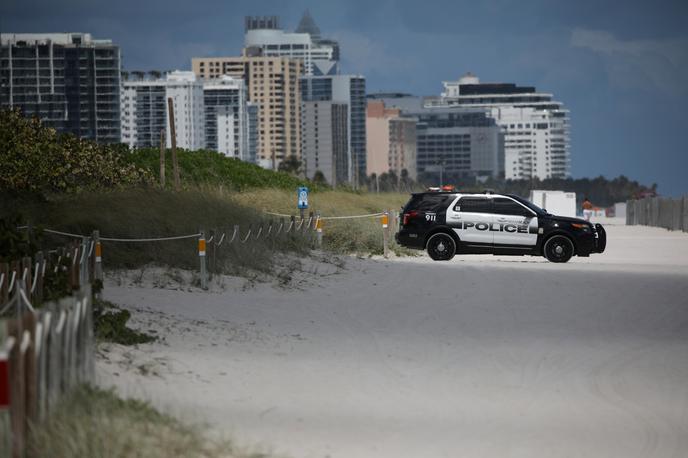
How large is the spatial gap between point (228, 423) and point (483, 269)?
18767 mm

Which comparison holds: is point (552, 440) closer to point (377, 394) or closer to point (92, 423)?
point (377, 394)

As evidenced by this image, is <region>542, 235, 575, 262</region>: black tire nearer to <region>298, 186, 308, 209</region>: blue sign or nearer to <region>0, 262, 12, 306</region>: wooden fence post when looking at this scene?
<region>298, 186, 308, 209</region>: blue sign

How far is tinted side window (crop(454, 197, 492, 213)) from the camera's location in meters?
31.5

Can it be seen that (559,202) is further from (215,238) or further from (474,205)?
(215,238)

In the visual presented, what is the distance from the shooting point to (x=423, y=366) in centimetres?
1466

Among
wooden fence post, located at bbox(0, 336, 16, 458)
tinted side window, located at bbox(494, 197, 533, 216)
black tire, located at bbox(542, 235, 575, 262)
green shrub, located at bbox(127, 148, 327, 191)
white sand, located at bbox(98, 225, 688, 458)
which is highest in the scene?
green shrub, located at bbox(127, 148, 327, 191)

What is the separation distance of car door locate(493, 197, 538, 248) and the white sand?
5889 millimetres

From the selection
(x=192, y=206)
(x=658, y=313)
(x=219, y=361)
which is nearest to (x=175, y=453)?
(x=219, y=361)

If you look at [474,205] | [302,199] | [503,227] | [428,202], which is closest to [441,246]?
[428,202]

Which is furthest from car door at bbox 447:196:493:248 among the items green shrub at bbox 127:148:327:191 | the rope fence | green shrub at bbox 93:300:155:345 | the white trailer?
the white trailer

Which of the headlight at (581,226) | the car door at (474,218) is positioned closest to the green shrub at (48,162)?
the car door at (474,218)

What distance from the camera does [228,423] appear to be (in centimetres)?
1092

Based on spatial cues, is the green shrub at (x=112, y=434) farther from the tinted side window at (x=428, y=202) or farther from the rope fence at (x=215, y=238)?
the tinted side window at (x=428, y=202)

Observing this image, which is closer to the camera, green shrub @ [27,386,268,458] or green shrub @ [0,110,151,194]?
green shrub @ [27,386,268,458]
